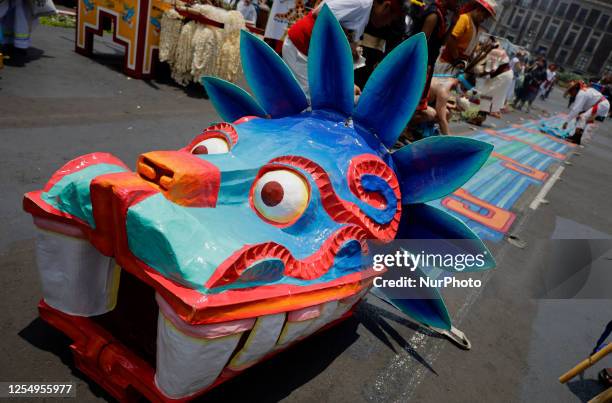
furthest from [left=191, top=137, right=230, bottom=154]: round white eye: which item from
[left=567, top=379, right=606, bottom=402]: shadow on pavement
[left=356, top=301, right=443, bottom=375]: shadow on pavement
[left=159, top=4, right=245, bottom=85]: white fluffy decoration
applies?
[left=159, top=4, right=245, bottom=85]: white fluffy decoration

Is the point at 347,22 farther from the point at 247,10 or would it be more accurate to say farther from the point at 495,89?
the point at 247,10

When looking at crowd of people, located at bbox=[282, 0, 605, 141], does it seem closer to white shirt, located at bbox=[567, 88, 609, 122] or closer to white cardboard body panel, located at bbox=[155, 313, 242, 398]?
white cardboard body panel, located at bbox=[155, 313, 242, 398]

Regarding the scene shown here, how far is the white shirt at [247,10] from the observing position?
1159 cm

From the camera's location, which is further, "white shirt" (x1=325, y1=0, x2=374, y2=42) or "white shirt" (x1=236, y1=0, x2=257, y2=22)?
"white shirt" (x1=236, y1=0, x2=257, y2=22)

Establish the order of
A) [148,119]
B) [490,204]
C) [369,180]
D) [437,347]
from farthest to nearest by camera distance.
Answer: [490,204], [148,119], [437,347], [369,180]

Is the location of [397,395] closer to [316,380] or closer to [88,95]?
[316,380]

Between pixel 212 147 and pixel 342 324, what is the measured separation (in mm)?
1398

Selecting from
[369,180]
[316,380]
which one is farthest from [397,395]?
[369,180]

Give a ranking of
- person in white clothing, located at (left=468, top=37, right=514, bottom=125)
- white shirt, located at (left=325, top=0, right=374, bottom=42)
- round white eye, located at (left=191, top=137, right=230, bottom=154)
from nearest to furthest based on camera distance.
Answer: round white eye, located at (left=191, top=137, right=230, bottom=154)
white shirt, located at (left=325, top=0, right=374, bottom=42)
person in white clothing, located at (left=468, top=37, right=514, bottom=125)

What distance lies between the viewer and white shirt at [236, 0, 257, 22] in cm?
1159

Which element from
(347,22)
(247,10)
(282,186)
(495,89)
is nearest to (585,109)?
(495,89)

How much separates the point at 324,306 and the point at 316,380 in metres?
0.73

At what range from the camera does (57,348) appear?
1.91 m

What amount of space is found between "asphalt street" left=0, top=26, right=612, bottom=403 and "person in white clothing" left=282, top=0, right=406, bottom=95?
5.40 feet
